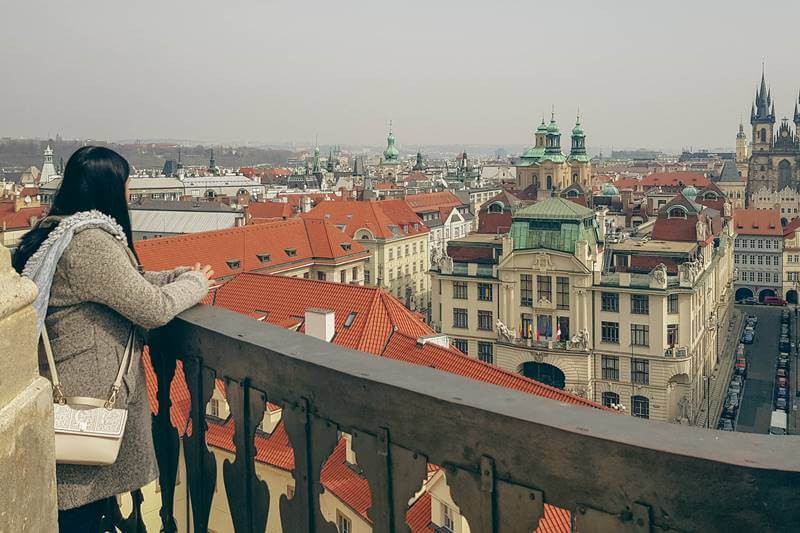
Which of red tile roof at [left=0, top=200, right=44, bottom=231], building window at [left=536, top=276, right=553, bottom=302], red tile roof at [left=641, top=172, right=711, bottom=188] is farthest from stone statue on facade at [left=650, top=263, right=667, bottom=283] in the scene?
red tile roof at [left=641, top=172, right=711, bottom=188]

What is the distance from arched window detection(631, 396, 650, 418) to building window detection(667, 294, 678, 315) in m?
3.66

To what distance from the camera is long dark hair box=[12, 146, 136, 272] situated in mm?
3635

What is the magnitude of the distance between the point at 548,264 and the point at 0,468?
1460 inches

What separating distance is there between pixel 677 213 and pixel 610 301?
846cm

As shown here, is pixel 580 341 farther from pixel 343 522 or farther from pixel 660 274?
pixel 343 522

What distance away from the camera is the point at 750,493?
1904 millimetres

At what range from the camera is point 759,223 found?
69.8 m

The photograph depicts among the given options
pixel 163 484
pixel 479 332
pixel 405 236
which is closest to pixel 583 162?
pixel 405 236

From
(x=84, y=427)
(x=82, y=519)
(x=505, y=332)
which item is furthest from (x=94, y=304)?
(x=505, y=332)

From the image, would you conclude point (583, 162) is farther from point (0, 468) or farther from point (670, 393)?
point (0, 468)

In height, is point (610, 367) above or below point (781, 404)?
above

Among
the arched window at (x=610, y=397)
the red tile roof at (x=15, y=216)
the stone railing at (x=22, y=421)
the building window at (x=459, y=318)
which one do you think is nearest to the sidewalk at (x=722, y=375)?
the arched window at (x=610, y=397)

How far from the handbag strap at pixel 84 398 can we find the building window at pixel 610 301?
3493 centimetres

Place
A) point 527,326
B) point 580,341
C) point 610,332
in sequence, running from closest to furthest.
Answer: point 580,341
point 610,332
point 527,326
